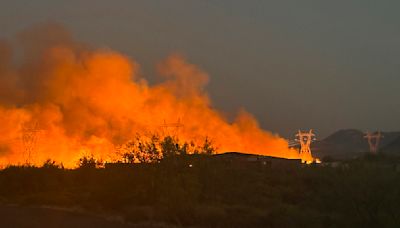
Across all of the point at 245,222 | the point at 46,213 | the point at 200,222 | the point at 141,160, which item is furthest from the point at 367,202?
the point at 141,160

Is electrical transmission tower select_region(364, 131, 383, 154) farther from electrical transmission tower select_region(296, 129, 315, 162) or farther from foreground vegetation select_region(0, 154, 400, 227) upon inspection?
foreground vegetation select_region(0, 154, 400, 227)

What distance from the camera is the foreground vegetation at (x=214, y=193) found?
911 inches

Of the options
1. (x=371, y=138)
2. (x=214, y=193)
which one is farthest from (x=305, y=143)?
(x=214, y=193)

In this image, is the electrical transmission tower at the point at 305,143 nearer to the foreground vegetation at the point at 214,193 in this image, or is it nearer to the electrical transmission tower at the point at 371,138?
the electrical transmission tower at the point at 371,138

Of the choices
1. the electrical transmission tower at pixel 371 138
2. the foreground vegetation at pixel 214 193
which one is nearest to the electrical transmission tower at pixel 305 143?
the electrical transmission tower at pixel 371 138

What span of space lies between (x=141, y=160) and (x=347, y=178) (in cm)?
1717

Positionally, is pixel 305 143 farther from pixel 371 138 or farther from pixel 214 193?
pixel 214 193

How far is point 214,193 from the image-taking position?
3578 centimetres

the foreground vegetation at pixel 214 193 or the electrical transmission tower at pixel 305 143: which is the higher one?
the electrical transmission tower at pixel 305 143

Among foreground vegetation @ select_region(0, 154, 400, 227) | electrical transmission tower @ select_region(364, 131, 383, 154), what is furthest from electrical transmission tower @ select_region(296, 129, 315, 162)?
foreground vegetation @ select_region(0, 154, 400, 227)

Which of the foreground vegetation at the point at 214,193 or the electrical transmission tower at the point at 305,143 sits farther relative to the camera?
the electrical transmission tower at the point at 305,143

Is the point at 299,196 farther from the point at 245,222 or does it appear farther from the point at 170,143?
the point at 245,222

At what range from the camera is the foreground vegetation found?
75.9 ft

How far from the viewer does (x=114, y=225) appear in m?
25.3
